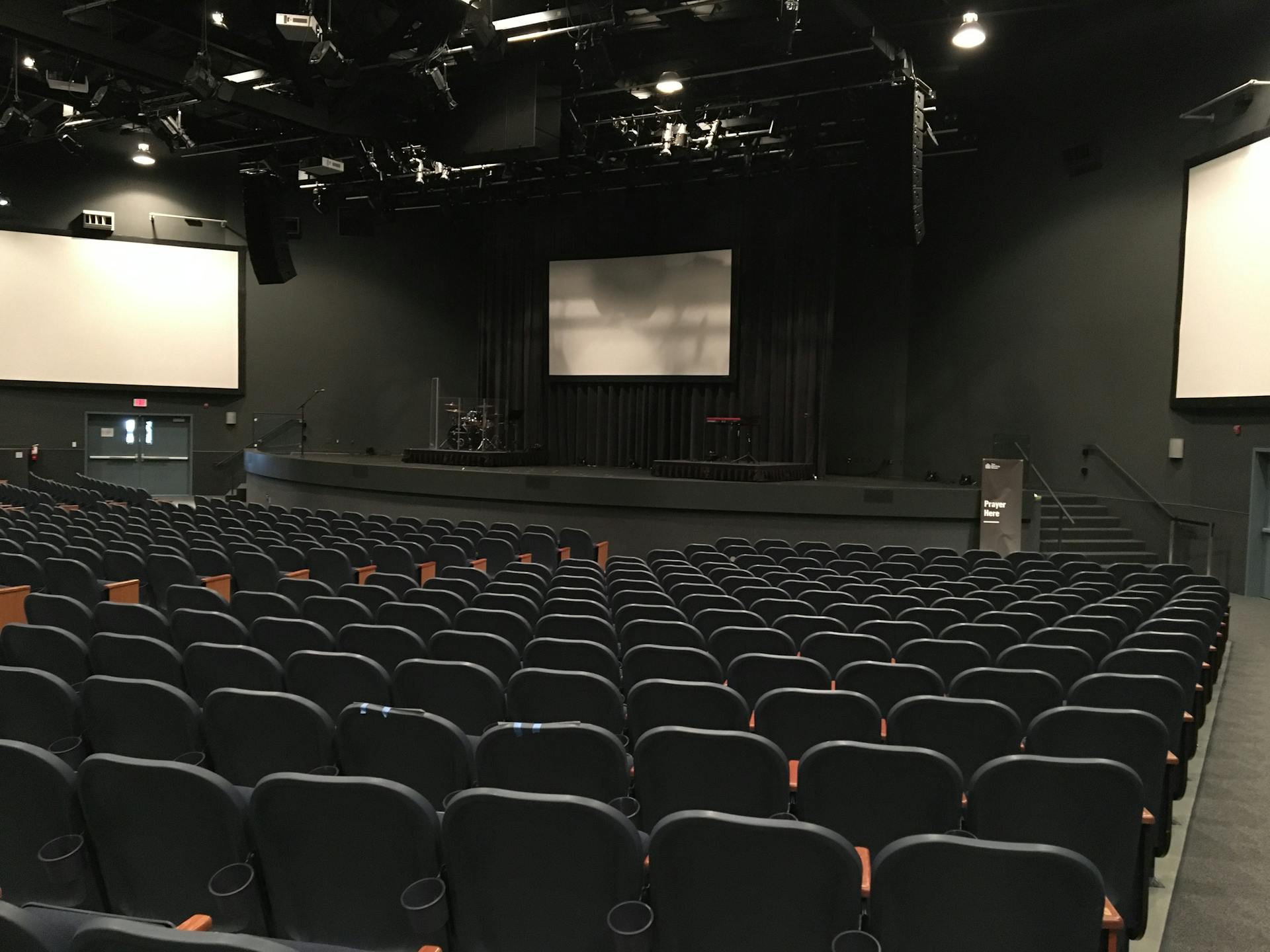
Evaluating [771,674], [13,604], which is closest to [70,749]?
[771,674]

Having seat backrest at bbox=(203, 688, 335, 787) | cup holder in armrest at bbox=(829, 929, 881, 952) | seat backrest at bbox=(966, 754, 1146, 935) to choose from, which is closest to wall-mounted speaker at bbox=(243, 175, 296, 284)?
seat backrest at bbox=(203, 688, 335, 787)

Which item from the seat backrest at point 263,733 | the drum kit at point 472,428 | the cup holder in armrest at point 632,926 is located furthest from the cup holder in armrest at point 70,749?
the drum kit at point 472,428

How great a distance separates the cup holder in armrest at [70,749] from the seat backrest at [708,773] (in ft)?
6.72

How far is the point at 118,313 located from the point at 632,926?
1913 centimetres

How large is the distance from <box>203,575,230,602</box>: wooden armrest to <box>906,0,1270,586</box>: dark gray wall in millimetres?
10992

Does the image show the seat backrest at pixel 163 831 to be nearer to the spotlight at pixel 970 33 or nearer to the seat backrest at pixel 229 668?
the seat backrest at pixel 229 668

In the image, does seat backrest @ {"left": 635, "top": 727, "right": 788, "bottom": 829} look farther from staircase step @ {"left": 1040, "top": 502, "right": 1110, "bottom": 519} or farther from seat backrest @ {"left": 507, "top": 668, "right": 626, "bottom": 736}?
staircase step @ {"left": 1040, "top": 502, "right": 1110, "bottom": 519}

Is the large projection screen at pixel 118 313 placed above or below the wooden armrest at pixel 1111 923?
above

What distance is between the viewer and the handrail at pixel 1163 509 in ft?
37.6

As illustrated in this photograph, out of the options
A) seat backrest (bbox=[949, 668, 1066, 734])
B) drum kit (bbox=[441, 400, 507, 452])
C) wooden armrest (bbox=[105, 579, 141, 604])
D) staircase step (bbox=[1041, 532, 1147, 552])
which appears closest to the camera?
seat backrest (bbox=[949, 668, 1066, 734])

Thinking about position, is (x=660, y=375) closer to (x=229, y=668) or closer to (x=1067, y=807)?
(x=229, y=668)

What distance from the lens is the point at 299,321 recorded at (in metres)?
19.0

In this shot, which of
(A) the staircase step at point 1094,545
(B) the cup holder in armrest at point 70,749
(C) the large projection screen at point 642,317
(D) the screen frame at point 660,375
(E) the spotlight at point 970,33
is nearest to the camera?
(B) the cup holder in armrest at point 70,749

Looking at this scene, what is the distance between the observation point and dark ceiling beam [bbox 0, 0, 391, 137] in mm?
8289
